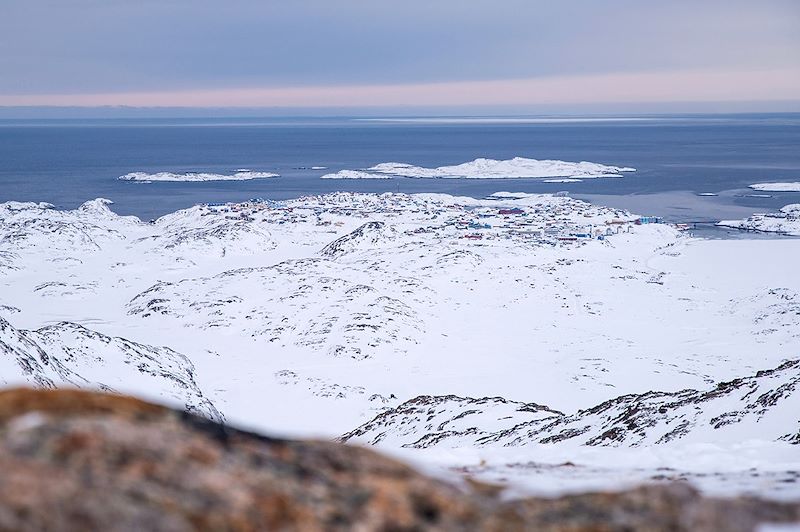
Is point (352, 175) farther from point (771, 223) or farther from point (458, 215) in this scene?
point (771, 223)

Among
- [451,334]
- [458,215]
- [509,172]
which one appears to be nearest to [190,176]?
[509,172]

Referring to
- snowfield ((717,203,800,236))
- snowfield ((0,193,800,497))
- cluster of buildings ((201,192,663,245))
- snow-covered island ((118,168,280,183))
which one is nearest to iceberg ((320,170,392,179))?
snow-covered island ((118,168,280,183))

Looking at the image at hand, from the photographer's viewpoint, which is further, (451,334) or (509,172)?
(509,172)

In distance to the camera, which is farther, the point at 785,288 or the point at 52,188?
the point at 52,188

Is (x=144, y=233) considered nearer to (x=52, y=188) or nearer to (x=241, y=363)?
(x=241, y=363)

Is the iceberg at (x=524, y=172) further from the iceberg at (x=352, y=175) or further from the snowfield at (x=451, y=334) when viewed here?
the snowfield at (x=451, y=334)

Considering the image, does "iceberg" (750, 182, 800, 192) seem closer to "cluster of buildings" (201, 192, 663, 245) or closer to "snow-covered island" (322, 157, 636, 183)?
"snow-covered island" (322, 157, 636, 183)

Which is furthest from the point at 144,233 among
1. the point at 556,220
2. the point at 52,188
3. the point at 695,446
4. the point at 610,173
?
the point at 610,173

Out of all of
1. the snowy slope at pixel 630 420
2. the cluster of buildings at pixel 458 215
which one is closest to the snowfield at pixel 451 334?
the snowy slope at pixel 630 420
